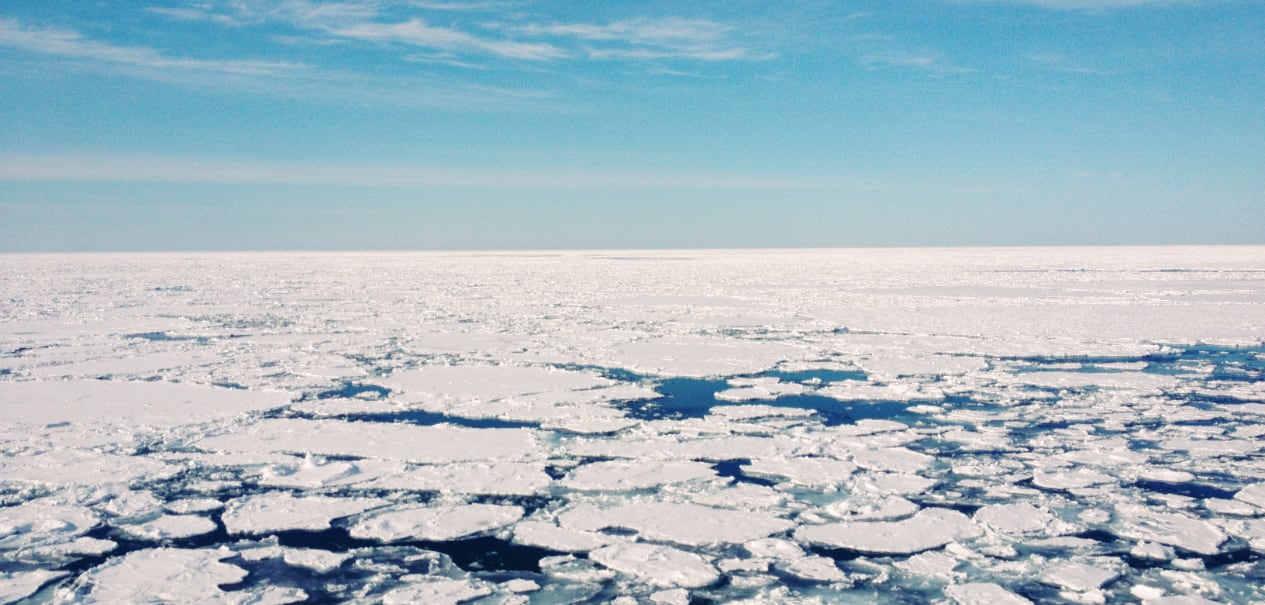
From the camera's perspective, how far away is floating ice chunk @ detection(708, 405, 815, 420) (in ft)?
20.1

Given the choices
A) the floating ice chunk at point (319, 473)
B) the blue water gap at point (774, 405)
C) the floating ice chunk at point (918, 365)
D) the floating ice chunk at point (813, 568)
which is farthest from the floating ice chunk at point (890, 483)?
the floating ice chunk at point (918, 365)

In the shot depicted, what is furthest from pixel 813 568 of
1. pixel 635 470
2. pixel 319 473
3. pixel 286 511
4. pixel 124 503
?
pixel 124 503

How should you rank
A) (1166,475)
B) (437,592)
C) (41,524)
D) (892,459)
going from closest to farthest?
(437,592)
(41,524)
(1166,475)
(892,459)

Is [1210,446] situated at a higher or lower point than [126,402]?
higher

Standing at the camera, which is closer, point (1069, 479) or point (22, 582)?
point (22, 582)

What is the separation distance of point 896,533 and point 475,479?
83.9 inches

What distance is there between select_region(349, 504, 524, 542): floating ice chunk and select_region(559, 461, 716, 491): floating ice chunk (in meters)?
0.53

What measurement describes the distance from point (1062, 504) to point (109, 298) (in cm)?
1971

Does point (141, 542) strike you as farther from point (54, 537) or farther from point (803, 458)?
point (803, 458)

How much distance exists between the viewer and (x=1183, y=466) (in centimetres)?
473

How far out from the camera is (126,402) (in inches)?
261

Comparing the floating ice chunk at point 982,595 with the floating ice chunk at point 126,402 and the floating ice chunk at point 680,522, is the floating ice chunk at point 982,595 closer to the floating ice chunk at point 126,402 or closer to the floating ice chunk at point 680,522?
the floating ice chunk at point 680,522

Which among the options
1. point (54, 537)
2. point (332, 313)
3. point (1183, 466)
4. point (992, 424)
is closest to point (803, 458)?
point (992, 424)

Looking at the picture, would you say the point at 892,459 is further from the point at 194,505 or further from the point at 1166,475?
the point at 194,505
